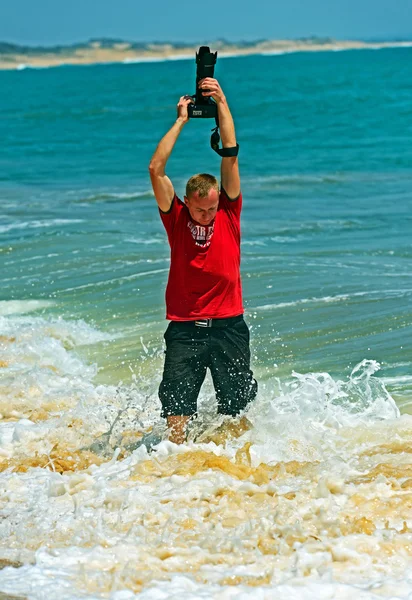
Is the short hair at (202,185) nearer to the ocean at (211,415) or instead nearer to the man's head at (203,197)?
the man's head at (203,197)

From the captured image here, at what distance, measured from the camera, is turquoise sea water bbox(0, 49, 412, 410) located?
32.0ft

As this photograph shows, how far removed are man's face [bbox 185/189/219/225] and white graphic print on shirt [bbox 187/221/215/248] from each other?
3 centimetres

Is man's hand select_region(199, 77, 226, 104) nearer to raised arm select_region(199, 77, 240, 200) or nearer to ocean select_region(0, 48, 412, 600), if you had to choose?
raised arm select_region(199, 77, 240, 200)

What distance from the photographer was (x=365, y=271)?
41.9ft

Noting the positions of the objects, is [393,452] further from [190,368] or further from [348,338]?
[348,338]

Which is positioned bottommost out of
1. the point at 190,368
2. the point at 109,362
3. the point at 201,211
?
the point at 109,362

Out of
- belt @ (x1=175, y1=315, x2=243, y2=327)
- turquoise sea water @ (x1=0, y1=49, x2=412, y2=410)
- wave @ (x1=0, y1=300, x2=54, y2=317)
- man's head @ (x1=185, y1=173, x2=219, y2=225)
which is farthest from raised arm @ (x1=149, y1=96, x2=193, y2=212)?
wave @ (x1=0, y1=300, x2=54, y2=317)

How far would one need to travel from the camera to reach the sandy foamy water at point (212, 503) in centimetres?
471

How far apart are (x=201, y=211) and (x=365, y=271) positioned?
23.2ft

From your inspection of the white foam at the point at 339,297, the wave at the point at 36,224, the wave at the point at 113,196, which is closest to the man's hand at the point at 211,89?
the white foam at the point at 339,297

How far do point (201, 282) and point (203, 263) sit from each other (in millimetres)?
122

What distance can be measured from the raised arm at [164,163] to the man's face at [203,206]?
0.13 metres

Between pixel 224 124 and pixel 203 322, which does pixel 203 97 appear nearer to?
pixel 224 124

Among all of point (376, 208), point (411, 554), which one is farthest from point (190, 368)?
point (376, 208)
